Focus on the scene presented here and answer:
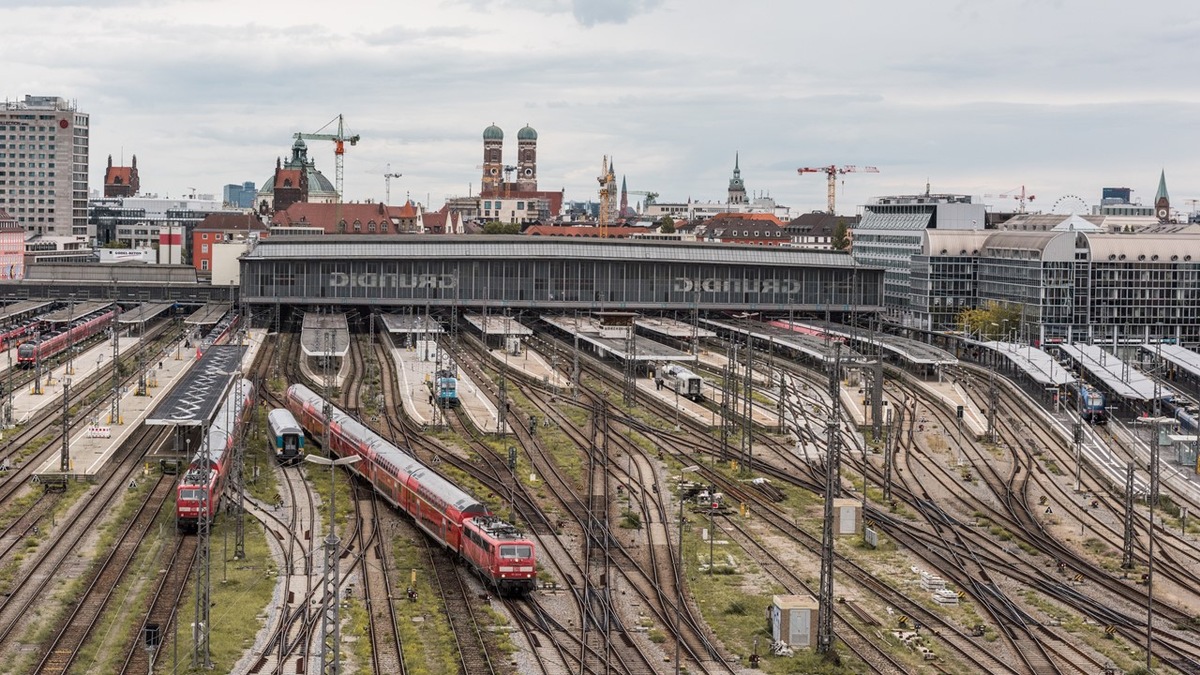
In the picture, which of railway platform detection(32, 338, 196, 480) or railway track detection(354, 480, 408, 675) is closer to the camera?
railway track detection(354, 480, 408, 675)

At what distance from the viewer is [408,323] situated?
126m

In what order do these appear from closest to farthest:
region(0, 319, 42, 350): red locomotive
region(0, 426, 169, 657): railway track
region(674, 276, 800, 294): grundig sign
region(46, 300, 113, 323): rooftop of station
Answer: region(0, 426, 169, 657): railway track < region(0, 319, 42, 350): red locomotive < region(46, 300, 113, 323): rooftop of station < region(674, 276, 800, 294): grundig sign

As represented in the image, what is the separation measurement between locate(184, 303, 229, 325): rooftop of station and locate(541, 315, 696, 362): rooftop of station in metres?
28.6

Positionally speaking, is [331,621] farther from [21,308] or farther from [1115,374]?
[21,308]

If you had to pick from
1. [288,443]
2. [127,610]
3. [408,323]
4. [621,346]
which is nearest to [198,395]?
[288,443]

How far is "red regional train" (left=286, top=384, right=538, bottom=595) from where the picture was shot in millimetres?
46094

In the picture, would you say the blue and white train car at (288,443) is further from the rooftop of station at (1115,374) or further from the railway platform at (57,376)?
the rooftop of station at (1115,374)

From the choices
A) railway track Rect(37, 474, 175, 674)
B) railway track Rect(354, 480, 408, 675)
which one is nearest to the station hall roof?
railway track Rect(37, 474, 175, 674)

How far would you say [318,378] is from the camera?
10175 centimetres

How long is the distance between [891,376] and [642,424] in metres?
28.6

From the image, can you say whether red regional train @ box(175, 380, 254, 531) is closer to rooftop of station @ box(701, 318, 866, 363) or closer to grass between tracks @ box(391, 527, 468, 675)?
grass between tracks @ box(391, 527, 468, 675)

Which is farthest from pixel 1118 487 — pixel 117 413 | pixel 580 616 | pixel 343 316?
pixel 343 316

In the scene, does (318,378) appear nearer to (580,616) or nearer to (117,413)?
(117,413)

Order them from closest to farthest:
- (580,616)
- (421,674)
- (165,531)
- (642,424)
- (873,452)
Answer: (421,674) → (580,616) → (165,531) → (873,452) → (642,424)
